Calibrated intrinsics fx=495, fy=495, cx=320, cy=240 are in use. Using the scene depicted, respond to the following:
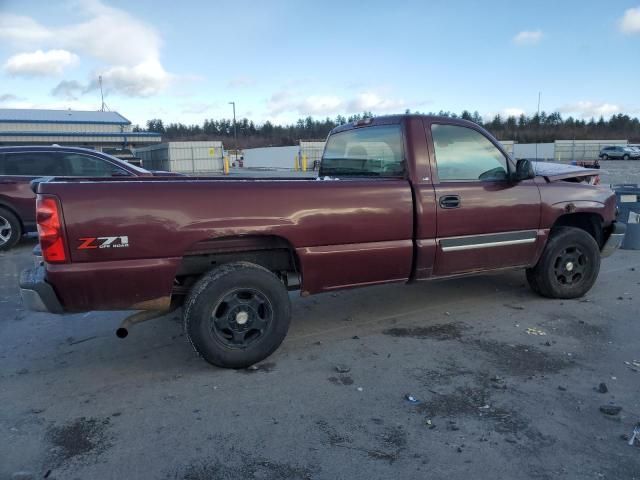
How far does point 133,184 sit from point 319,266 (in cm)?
149

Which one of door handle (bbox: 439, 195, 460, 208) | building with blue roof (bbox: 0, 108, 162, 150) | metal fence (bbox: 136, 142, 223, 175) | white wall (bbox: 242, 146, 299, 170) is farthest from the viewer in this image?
white wall (bbox: 242, 146, 299, 170)

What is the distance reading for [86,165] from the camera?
8945 mm

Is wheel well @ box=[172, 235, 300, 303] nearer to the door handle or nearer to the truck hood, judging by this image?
the door handle

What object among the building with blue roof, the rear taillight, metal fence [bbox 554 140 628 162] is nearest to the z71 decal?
the rear taillight

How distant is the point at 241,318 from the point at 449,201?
205cm

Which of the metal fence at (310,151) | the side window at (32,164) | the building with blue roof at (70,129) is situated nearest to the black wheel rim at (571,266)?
the side window at (32,164)

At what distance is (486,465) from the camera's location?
2.57 metres

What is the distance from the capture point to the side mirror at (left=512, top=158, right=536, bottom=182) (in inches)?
181

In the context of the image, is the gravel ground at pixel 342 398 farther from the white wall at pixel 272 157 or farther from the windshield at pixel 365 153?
the white wall at pixel 272 157

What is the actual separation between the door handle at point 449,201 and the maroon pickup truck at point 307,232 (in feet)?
0.05

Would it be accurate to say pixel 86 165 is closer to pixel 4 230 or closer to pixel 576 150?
pixel 4 230

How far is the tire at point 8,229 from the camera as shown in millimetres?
8383

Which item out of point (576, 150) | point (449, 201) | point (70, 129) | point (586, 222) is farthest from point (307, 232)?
point (576, 150)

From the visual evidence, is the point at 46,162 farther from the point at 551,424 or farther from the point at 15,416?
the point at 551,424
